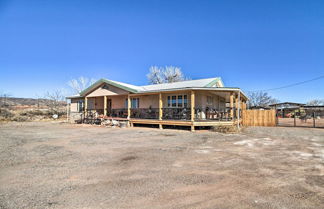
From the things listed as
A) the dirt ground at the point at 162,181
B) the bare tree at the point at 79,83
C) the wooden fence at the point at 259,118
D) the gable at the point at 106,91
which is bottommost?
the dirt ground at the point at 162,181

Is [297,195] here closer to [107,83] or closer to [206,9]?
[206,9]

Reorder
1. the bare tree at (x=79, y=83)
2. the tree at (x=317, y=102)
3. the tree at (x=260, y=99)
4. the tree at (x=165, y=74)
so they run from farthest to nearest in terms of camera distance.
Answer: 1. the tree at (x=317, y=102)
2. the tree at (x=260, y=99)
3. the bare tree at (x=79, y=83)
4. the tree at (x=165, y=74)

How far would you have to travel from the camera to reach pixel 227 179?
3.02 m

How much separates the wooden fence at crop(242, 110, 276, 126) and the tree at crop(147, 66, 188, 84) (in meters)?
20.8

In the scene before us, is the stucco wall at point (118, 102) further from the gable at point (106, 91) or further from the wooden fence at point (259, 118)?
the wooden fence at point (259, 118)

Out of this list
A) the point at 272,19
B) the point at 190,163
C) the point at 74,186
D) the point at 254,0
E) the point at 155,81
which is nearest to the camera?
the point at 74,186

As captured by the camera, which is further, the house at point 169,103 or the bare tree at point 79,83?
the bare tree at point 79,83

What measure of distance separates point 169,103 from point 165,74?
2240 cm

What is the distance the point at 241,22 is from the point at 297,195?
14650 millimetres

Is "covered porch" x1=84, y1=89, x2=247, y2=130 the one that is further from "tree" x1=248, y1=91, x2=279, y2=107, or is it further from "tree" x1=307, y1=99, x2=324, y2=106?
"tree" x1=307, y1=99, x2=324, y2=106

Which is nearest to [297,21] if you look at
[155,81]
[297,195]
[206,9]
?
[206,9]

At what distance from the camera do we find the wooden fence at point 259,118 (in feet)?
46.0

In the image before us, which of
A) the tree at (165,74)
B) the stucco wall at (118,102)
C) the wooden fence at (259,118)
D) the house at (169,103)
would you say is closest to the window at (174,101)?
the house at (169,103)

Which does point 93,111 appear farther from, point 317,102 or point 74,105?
point 317,102
